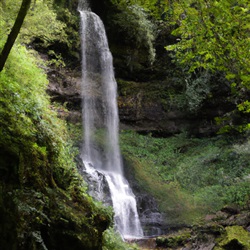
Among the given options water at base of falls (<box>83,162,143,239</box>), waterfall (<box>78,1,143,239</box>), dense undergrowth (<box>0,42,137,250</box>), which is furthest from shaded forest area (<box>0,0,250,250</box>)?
water at base of falls (<box>83,162,143,239</box>)

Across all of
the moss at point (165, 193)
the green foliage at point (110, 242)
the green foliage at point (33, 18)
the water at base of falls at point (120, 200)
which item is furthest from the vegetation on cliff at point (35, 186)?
the moss at point (165, 193)

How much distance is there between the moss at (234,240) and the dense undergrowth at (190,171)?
304cm

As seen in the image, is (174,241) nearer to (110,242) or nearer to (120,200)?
(120,200)

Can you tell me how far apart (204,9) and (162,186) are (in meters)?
10.5

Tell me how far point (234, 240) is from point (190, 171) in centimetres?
873

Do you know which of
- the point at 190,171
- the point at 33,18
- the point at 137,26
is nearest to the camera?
the point at 33,18

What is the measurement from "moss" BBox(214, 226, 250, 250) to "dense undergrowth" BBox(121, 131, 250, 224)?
3045 mm

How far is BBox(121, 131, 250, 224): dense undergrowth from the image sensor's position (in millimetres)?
13312

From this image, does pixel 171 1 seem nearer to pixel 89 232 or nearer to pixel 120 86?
pixel 89 232

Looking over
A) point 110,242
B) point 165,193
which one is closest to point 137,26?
point 165,193

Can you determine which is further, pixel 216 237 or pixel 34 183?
pixel 216 237

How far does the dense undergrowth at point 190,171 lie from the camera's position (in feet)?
43.7

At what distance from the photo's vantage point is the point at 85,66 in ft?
65.1

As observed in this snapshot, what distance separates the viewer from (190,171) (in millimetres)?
16531
